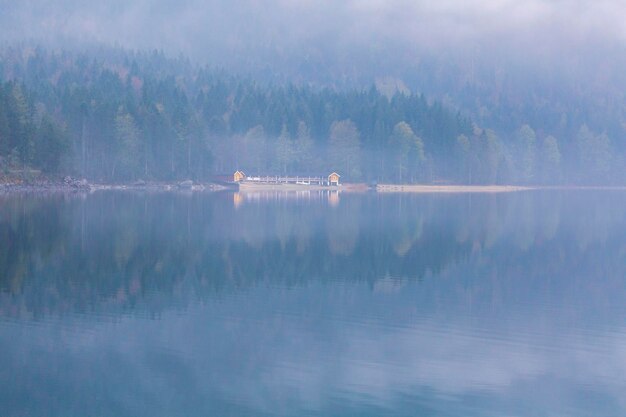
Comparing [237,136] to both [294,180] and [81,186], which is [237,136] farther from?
[81,186]

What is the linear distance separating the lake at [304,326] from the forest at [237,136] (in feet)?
172

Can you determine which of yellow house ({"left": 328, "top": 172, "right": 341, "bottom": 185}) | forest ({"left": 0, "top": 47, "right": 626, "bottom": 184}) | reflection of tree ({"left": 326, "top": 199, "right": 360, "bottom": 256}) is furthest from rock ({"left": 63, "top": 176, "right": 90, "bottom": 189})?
yellow house ({"left": 328, "top": 172, "right": 341, "bottom": 185})

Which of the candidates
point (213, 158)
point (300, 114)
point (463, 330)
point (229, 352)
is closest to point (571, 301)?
point (463, 330)

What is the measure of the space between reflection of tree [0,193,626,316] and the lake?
15cm

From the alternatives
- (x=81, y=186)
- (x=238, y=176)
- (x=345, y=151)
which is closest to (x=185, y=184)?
(x=238, y=176)

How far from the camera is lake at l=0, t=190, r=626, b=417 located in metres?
13.8

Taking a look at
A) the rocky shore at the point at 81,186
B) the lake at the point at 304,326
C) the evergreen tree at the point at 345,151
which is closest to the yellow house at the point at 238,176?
the rocky shore at the point at 81,186

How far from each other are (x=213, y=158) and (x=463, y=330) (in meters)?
94.1

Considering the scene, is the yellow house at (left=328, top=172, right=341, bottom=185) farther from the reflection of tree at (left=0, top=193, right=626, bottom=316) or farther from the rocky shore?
the reflection of tree at (left=0, top=193, right=626, bottom=316)

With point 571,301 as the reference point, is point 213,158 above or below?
above

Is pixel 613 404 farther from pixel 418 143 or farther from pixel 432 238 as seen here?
pixel 418 143

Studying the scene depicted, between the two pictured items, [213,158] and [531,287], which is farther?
[213,158]

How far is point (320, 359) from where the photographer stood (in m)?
16.0

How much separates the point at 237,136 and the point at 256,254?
89.8m
